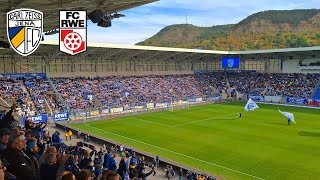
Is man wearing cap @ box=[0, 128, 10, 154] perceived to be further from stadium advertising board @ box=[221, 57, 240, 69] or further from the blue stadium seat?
stadium advertising board @ box=[221, 57, 240, 69]

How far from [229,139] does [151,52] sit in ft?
106

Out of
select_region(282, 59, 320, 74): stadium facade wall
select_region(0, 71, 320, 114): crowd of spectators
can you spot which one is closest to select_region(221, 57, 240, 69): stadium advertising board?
select_region(0, 71, 320, 114): crowd of spectators

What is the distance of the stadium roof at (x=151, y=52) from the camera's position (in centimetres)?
5047

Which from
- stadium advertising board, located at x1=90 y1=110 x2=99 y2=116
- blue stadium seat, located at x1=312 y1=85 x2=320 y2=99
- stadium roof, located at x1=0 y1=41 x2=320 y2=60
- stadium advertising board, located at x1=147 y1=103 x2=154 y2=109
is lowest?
stadium advertising board, located at x1=90 y1=110 x2=99 y2=116

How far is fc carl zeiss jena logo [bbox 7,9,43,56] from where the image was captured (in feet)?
39.6

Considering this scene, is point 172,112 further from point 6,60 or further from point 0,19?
point 0,19

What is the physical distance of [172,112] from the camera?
52.0 m

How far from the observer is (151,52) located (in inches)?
2446

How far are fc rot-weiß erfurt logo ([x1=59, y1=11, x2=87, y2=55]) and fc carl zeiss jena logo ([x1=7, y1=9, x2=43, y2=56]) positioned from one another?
Result: 1117 mm

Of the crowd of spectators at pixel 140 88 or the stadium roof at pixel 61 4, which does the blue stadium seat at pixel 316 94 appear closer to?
the crowd of spectators at pixel 140 88

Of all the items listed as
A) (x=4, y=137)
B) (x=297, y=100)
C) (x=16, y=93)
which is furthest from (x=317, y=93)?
(x=4, y=137)

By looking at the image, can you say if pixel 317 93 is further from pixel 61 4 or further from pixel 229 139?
pixel 61 4

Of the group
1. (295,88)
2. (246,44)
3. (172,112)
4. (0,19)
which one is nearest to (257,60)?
(295,88)

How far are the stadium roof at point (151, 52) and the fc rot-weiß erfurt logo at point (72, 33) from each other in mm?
32331
